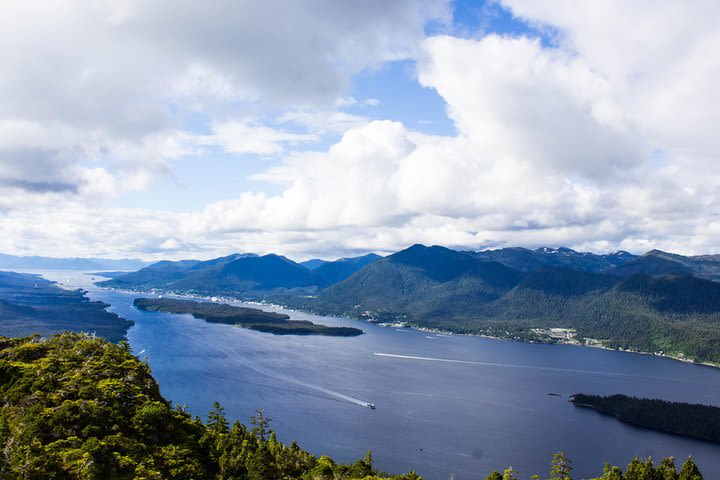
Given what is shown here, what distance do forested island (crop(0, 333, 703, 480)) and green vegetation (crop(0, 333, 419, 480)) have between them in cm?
9

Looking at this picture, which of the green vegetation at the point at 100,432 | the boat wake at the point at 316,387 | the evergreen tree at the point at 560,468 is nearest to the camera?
the green vegetation at the point at 100,432

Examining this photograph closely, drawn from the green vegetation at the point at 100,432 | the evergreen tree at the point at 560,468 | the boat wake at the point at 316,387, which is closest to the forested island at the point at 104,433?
the green vegetation at the point at 100,432

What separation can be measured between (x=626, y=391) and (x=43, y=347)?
694 ft

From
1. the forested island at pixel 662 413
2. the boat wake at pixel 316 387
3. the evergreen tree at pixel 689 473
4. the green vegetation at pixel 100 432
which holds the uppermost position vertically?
the green vegetation at pixel 100 432

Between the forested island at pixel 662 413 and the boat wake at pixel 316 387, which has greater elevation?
the forested island at pixel 662 413

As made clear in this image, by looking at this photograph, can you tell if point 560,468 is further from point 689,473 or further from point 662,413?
point 662,413

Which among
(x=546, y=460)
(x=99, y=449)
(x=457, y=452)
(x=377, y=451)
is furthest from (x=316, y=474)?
(x=546, y=460)

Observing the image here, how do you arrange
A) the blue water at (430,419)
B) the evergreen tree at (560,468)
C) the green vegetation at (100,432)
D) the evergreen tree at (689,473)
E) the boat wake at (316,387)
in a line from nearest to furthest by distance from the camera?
1. the green vegetation at (100,432)
2. the evergreen tree at (560,468)
3. the evergreen tree at (689,473)
4. the blue water at (430,419)
5. the boat wake at (316,387)

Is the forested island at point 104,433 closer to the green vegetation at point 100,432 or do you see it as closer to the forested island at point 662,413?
the green vegetation at point 100,432

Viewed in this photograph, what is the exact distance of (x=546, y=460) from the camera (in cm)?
11669

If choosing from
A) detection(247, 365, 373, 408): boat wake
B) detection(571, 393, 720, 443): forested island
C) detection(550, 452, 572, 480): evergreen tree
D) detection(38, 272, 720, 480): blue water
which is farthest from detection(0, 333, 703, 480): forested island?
detection(571, 393, 720, 443): forested island

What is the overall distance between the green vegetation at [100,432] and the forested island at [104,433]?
92mm

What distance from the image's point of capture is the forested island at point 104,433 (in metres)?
37.5

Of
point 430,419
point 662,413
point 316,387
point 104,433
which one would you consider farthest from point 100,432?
point 662,413
